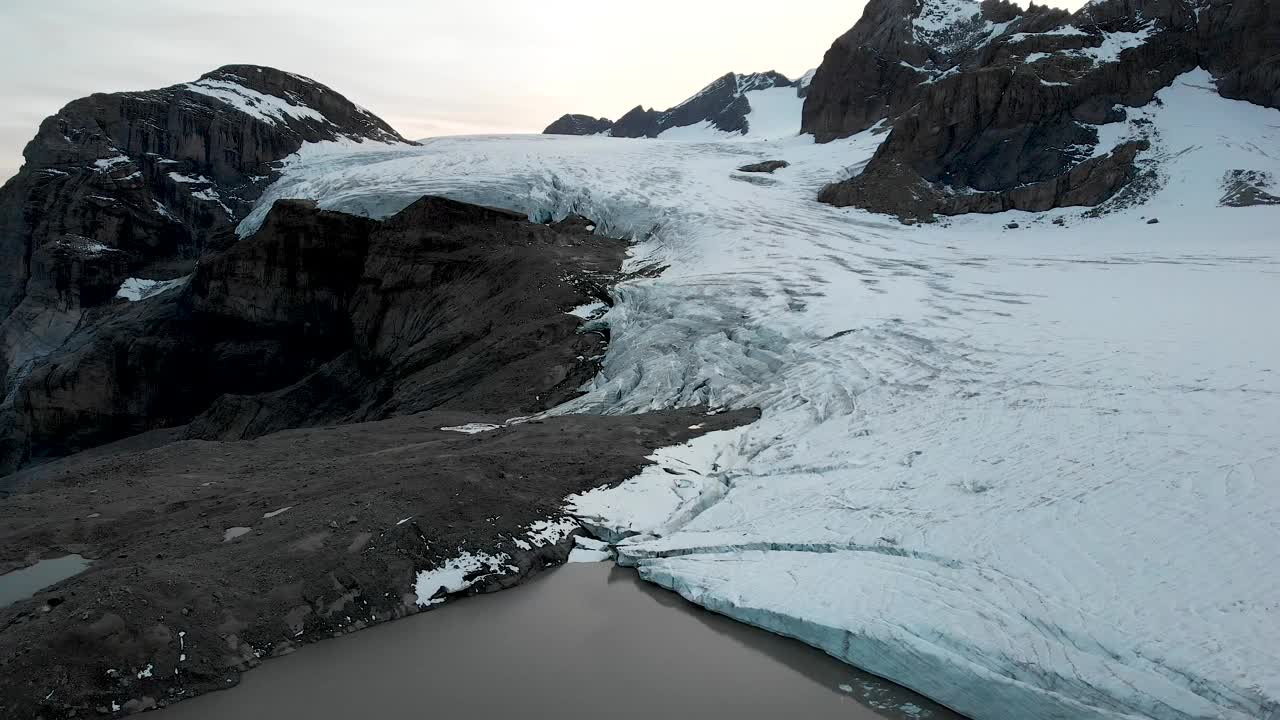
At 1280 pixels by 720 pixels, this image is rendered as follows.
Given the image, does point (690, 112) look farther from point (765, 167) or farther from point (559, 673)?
point (559, 673)

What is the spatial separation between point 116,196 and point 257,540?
31959 millimetres

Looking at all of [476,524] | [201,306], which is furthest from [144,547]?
[201,306]

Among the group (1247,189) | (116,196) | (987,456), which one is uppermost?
(116,196)

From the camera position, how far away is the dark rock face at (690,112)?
224ft

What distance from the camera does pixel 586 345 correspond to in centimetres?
1789

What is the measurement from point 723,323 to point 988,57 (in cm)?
2022

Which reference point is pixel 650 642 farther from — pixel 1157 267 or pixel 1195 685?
pixel 1157 267

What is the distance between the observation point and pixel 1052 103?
26453 millimetres

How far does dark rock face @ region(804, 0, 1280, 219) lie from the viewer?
25.3 m

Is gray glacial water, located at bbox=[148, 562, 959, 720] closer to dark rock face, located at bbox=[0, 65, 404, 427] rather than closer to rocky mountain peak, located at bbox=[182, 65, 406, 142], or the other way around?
dark rock face, located at bbox=[0, 65, 404, 427]

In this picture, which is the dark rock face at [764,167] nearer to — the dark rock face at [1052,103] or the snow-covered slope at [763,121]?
the dark rock face at [1052,103]

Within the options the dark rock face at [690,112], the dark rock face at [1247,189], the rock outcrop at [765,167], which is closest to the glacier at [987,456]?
the dark rock face at [1247,189]

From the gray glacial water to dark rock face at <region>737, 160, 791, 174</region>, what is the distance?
27.1 metres

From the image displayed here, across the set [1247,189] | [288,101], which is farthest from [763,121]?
[1247,189]
